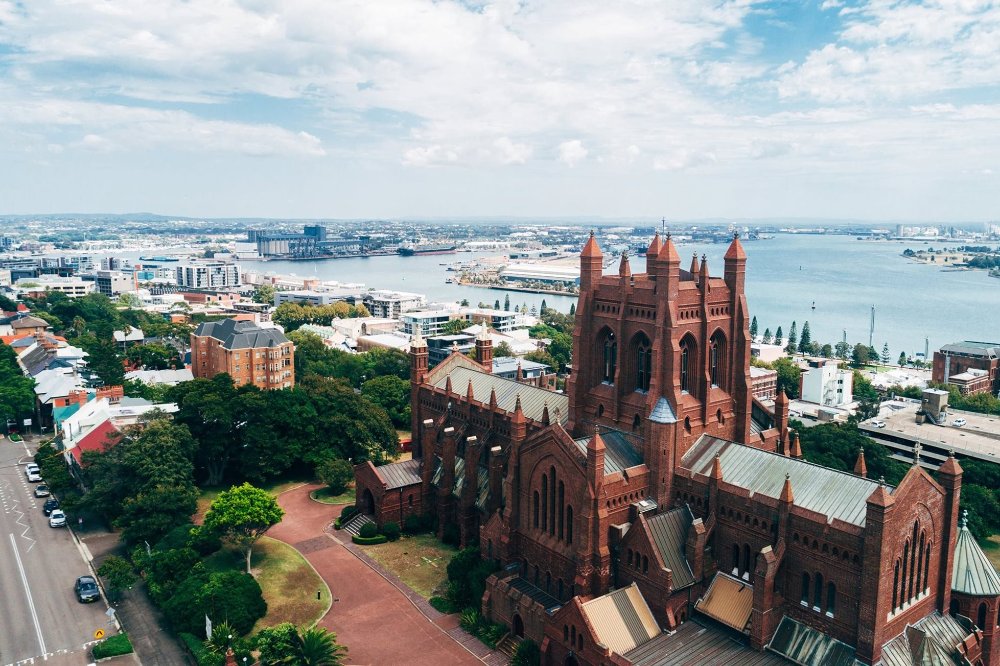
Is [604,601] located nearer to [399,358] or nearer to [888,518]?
[888,518]

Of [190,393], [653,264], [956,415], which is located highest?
[653,264]

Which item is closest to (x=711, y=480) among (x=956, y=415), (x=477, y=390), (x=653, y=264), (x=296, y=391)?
(x=653, y=264)

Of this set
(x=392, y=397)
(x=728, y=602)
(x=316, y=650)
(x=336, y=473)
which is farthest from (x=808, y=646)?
(x=392, y=397)

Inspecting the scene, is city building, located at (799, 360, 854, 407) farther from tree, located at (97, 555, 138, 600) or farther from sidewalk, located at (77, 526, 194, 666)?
tree, located at (97, 555, 138, 600)

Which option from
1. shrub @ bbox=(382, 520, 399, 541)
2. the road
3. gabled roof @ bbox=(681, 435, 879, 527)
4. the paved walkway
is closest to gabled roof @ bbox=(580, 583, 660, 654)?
gabled roof @ bbox=(681, 435, 879, 527)

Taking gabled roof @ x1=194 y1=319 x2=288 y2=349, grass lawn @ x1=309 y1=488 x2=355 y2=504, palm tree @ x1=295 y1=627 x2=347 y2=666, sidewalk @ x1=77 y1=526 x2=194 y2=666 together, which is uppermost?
gabled roof @ x1=194 y1=319 x2=288 y2=349

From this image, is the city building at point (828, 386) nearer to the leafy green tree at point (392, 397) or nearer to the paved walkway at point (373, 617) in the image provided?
the leafy green tree at point (392, 397)
